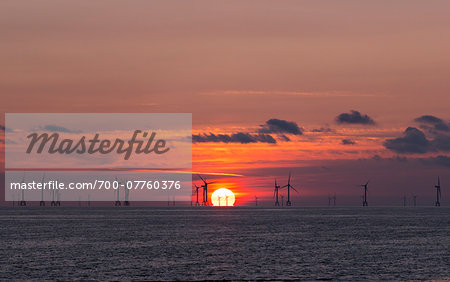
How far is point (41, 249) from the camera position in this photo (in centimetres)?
11244

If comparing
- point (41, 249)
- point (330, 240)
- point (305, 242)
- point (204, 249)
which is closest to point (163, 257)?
point (204, 249)

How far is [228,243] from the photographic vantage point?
128m

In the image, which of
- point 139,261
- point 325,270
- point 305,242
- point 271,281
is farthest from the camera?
point 305,242

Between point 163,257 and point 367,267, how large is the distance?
98.8 ft

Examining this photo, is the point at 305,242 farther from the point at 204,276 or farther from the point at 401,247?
the point at 204,276

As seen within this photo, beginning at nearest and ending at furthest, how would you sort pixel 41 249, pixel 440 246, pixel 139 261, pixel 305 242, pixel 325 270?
1. pixel 325 270
2. pixel 139 261
3. pixel 41 249
4. pixel 440 246
5. pixel 305 242

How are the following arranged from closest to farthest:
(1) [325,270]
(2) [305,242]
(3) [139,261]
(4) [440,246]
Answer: (1) [325,270] < (3) [139,261] < (4) [440,246] < (2) [305,242]

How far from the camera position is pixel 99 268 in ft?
271

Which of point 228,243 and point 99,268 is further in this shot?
point 228,243

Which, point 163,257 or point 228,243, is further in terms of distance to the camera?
point 228,243

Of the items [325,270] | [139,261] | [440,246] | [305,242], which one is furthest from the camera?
[305,242]

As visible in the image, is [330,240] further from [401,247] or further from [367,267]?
[367,267]

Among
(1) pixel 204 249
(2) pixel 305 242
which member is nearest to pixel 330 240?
(2) pixel 305 242

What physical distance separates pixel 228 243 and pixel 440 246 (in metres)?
39.1
